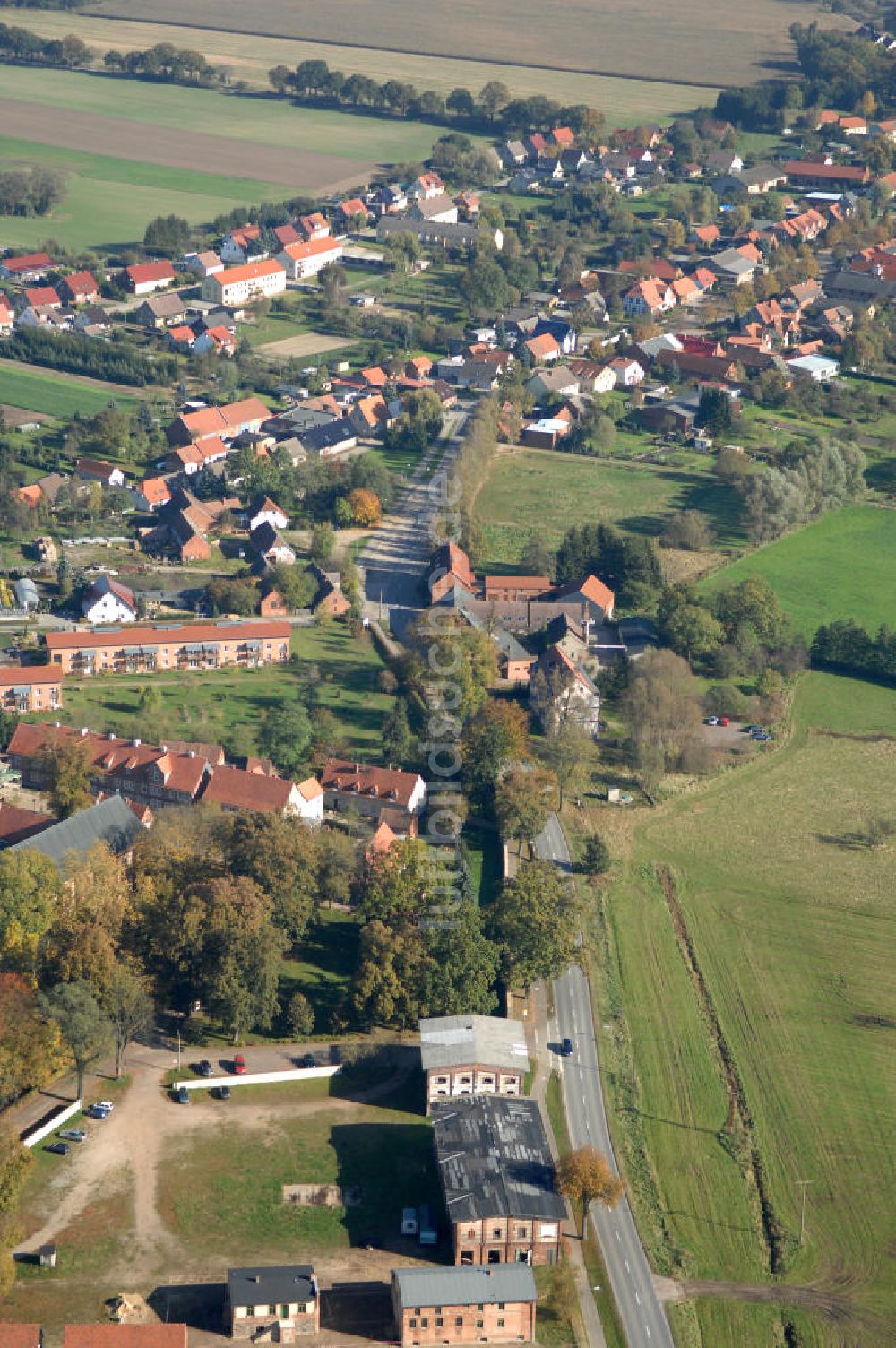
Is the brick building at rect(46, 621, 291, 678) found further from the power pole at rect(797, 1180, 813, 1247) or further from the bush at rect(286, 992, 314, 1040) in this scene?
the power pole at rect(797, 1180, 813, 1247)

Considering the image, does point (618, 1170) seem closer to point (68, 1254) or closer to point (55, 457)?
point (68, 1254)

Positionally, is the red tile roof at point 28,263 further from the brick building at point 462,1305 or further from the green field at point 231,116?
the brick building at point 462,1305

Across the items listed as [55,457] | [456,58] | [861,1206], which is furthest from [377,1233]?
[456,58]

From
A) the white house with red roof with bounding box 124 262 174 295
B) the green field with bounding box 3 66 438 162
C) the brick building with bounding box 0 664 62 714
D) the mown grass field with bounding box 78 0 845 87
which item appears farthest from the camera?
the mown grass field with bounding box 78 0 845 87

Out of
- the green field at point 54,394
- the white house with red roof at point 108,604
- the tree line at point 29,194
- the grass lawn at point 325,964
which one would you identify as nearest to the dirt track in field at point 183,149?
the tree line at point 29,194

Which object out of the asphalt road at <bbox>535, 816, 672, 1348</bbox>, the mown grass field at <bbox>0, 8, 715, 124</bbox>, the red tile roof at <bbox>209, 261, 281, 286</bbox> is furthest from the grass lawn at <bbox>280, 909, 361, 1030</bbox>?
the mown grass field at <bbox>0, 8, 715, 124</bbox>

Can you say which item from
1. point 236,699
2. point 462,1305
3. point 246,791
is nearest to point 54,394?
point 236,699
